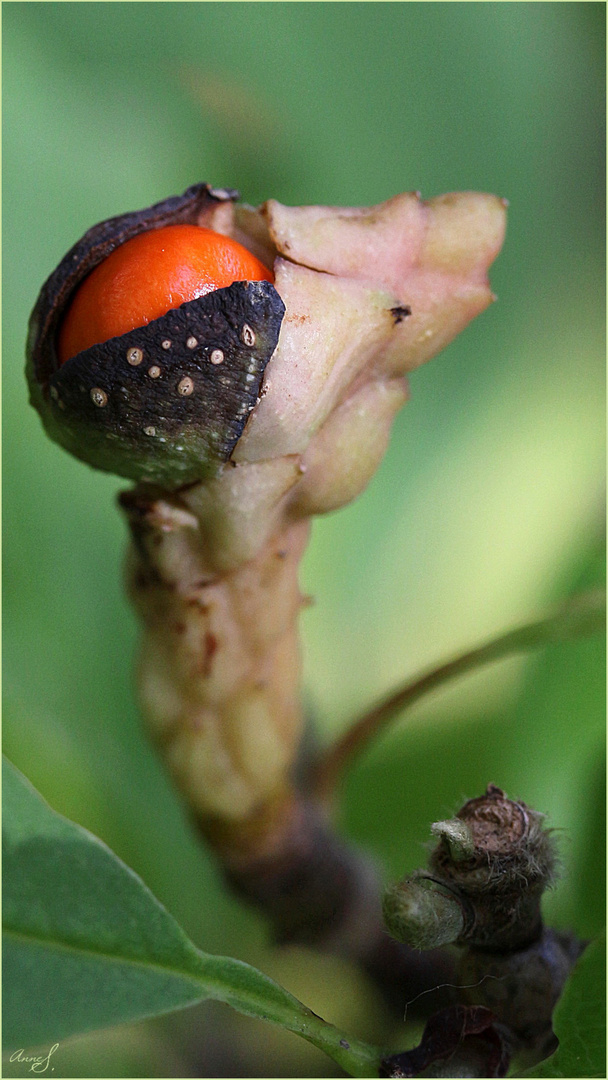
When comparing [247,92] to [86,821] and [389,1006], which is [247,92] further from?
[389,1006]

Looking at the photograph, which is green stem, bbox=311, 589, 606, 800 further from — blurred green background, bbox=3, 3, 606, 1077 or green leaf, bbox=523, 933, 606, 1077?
green leaf, bbox=523, 933, 606, 1077

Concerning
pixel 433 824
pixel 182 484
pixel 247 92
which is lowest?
pixel 433 824

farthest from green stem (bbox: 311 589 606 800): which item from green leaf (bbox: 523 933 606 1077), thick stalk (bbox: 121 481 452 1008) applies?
green leaf (bbox: 523 933 606 1077)

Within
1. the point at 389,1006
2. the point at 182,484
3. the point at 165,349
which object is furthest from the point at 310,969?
the point at 165,349

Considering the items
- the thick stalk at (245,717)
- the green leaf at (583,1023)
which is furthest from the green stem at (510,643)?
the green leaf at (583,1023)
